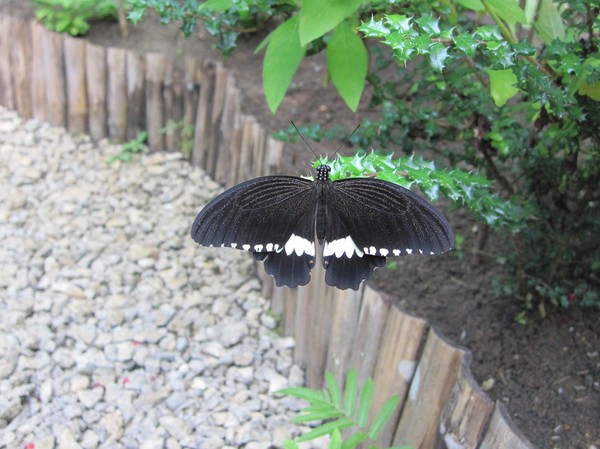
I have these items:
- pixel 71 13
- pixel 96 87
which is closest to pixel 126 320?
pixel 96 87

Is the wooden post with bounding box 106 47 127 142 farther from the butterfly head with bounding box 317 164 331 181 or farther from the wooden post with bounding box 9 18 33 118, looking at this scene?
the butterfly head with bounding box 317 164 331 181

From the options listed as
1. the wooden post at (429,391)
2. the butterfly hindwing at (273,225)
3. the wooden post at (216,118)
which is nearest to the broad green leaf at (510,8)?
the butterfly hindwing at (273,225)

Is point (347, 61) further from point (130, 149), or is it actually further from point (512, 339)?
point (130, 149)

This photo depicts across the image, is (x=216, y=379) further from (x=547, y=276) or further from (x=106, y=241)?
(x=547, y=276)

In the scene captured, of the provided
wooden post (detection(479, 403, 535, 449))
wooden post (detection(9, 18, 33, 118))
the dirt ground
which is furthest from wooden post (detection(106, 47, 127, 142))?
wooden post (detection(479, 403, 535, 449))

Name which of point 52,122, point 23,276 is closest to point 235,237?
→ point 23,276
